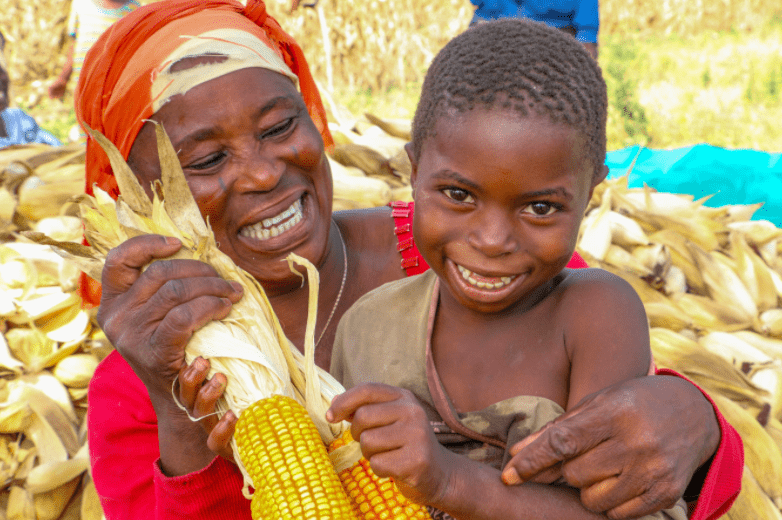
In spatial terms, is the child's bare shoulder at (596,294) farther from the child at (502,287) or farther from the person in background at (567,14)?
the person in background at (567,14)

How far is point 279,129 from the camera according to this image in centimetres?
198

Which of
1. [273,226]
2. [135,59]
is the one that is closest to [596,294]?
A: [273,226]

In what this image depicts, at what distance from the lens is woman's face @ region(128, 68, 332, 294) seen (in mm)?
1854

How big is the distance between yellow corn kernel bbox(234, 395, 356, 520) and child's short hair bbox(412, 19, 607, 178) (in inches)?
27.6

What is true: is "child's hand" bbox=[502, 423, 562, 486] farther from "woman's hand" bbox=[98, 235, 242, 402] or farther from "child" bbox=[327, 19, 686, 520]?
"woman's hand" bbox=[98, 235, 242, 402]

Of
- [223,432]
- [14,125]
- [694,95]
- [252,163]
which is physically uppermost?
[252,163]

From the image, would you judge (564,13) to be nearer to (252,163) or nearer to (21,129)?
(252,163)

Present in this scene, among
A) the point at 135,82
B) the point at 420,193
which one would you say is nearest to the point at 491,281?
the point at 420,193

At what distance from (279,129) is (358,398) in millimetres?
1117

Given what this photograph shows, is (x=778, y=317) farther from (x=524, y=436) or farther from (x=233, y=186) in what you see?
(x=233, y=186)

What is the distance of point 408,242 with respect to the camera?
223cm

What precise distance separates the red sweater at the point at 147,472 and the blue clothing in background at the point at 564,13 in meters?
3.04

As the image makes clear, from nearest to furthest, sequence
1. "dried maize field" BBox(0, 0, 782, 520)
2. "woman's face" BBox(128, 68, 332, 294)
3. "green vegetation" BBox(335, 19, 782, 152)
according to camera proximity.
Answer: "woman's face" BBox(128, 68, 332, 294) < "dried maize field" BBox(0, 0, 782, 520) < "green vegetation" BBox(335, 19, 782, 152)

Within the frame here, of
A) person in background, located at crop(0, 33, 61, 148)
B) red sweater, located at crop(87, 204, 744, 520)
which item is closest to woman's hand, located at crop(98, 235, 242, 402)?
red sweater, located at crop(87, 204, 744, 520)
